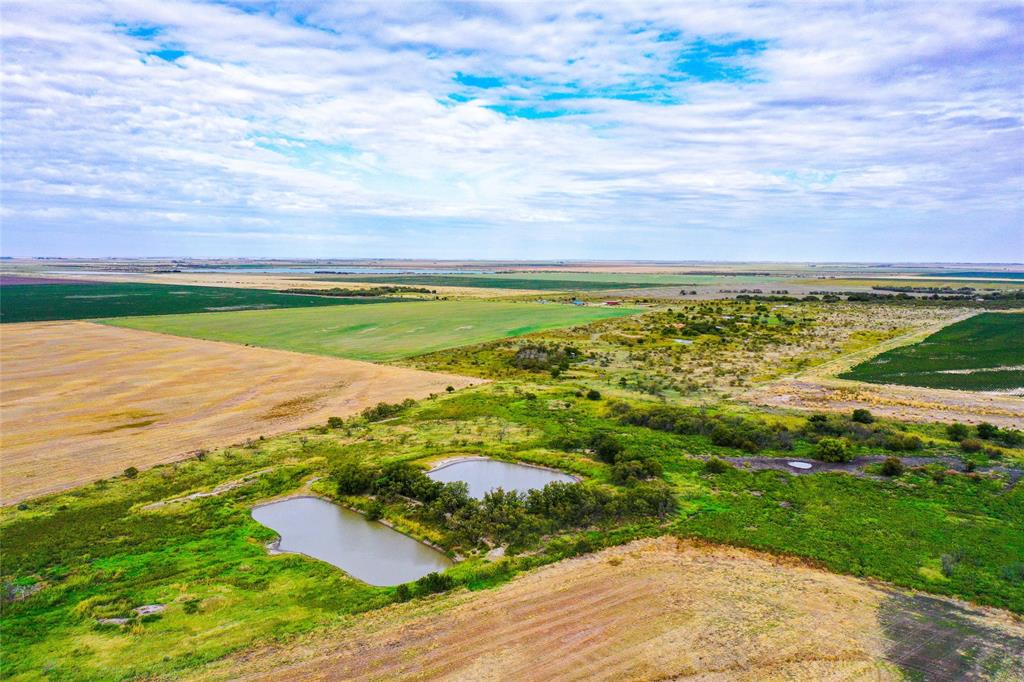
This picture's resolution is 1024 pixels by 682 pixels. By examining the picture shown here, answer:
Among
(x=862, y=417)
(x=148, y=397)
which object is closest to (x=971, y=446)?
(x=862, y=417)

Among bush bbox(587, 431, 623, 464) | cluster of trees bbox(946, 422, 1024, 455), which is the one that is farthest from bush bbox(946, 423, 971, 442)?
bush bbox(587, 431, 623, 464)

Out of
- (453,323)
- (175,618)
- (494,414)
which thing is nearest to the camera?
(175,618)

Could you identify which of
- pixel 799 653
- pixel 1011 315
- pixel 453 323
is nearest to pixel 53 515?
pixel 799 653

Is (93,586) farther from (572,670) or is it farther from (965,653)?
(965,653)

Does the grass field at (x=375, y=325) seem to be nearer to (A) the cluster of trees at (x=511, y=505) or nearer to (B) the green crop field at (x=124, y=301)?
(B) the green crop field at (x=124, y=301)

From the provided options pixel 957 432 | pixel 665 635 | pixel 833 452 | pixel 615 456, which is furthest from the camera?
pixel 957 432

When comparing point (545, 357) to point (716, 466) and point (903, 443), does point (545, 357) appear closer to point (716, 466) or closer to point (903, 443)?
point (716, 466)
